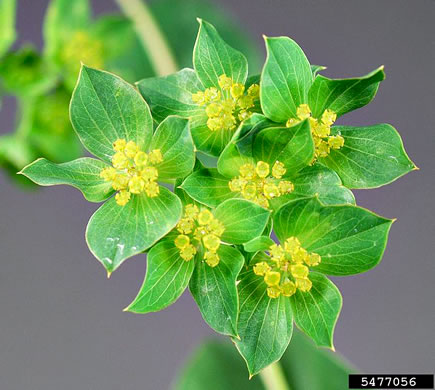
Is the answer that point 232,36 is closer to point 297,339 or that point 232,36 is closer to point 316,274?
point 297,339

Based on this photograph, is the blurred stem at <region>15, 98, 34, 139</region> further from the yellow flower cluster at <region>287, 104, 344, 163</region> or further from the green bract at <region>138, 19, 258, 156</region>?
the yellow flower cluster at <region>287, 104, 344, 163</region>

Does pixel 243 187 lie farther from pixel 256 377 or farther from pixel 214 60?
pixel 256 377

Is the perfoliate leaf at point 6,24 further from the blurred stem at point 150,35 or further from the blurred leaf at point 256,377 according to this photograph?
the blurred leaf at point 256,377

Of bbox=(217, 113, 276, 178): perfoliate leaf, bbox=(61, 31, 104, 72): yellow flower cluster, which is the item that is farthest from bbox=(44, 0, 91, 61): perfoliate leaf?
bbox=(217, 113, 276, 178): perfoliate leaf

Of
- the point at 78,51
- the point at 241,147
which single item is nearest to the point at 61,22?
the point at 78,51

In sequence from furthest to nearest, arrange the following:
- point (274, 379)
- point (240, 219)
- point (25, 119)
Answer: point (25, 119), point (274, 379), point (240, 219)

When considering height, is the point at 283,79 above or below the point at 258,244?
above
